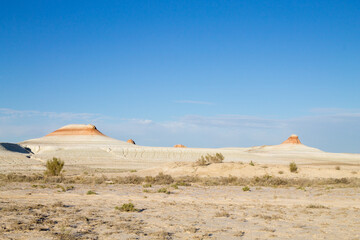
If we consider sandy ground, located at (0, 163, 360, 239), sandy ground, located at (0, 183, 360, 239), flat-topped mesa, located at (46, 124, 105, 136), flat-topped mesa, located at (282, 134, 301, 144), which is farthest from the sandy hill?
flat-topped mesa, located at (282, 134, 301, 144)

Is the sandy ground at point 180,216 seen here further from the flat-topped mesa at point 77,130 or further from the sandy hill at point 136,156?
the flat-topped mesa at point 77,130

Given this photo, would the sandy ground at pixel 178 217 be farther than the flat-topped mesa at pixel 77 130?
No

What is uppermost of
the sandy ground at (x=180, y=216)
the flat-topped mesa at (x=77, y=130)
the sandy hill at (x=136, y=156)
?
the flat-topped mesa at (x=77, y=130)

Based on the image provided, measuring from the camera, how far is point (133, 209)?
11602mm

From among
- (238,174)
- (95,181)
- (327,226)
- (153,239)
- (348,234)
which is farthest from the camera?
(238,174)

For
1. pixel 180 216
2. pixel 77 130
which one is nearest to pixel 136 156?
pixel 180 216

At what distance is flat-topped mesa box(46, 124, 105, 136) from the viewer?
125844 mm

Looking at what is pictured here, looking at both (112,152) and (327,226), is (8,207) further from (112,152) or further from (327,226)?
(112,152)

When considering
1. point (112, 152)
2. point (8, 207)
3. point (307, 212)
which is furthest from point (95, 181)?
point (112, 152)

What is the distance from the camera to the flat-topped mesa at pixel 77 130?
12584 centimetres

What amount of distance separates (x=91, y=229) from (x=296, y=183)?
16.2 m

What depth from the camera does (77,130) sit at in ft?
419

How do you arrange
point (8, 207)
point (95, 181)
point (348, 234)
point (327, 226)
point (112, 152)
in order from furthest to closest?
point (112, 152)
point (95, 181)
point (8, 207)
point (327, 226)
point (348, 234)

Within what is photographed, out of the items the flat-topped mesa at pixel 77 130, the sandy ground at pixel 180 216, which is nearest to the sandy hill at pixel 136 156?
the sandy ground at pixel 180 216
